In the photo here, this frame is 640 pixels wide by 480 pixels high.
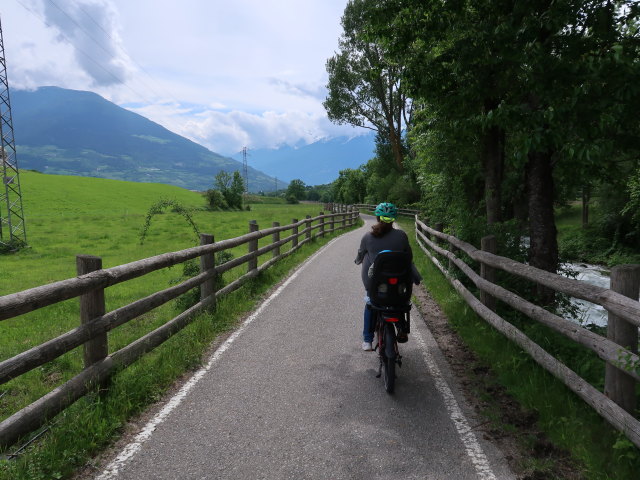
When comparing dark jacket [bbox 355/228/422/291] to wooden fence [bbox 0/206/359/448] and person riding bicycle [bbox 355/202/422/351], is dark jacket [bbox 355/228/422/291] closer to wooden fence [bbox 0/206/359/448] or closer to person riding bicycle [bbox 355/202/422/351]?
person riding bicycle [bbox 355/202/422/351]

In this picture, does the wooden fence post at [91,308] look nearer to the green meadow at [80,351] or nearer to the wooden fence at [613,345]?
the green meadow at [80,351]

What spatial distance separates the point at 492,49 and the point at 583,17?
3.92 feet

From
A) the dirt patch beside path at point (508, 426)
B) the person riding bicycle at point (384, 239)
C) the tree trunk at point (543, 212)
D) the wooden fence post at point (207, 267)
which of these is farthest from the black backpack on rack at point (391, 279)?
the tree trunk at point (543, 212)

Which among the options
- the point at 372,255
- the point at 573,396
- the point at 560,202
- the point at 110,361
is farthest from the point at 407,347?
the point at 560,202

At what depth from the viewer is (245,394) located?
4191 mm

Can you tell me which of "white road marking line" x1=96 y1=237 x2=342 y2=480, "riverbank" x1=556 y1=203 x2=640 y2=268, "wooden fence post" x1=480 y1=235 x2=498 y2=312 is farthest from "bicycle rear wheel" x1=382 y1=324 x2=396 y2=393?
"riverbank" x1=556 y1=203 x2=640 y2=268

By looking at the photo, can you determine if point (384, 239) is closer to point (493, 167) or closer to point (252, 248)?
point (252, 248)

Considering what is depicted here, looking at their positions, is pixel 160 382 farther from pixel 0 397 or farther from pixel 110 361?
pixel 0 397

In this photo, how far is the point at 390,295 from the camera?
433 centimetres

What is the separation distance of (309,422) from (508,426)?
173 centimetres

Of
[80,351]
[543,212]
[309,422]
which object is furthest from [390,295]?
[80,351]

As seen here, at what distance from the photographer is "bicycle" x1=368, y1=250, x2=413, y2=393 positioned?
424 cm

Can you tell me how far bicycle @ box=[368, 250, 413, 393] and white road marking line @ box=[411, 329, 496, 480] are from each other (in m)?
0.59

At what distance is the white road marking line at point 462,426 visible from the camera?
3.01m
